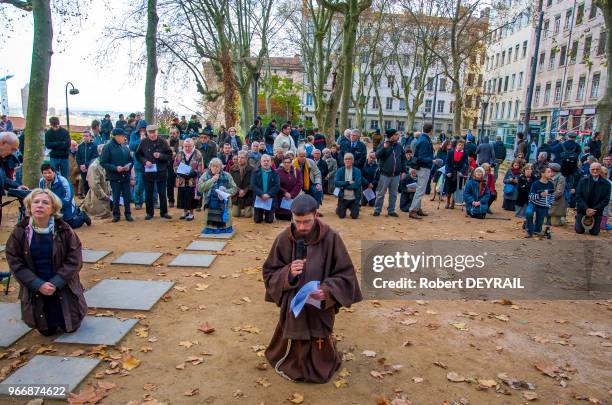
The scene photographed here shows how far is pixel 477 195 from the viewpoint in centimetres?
1156

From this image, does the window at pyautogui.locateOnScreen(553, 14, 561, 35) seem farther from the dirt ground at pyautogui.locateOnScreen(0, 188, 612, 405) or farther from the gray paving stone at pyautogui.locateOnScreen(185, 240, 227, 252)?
the gray paving stone at pyautogui.locateOnScreen(185, 240, 227, 252)

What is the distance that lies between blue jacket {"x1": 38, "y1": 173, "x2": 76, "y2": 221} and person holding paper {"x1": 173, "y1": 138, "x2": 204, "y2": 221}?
2460mm

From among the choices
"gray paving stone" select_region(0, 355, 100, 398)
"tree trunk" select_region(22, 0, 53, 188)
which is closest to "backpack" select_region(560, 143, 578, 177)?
"gray paving stone" select_region(0, 355, 100, 398)

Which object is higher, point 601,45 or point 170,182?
point 601,45

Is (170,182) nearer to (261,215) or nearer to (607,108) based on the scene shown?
(261,215)

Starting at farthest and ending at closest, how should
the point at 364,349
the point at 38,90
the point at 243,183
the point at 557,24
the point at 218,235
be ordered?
the point at 557,24
the point at 243,183
the point at 38,90
the point at 218,235
the point at 364,349

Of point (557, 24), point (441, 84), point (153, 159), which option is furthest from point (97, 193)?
point (441, 84)

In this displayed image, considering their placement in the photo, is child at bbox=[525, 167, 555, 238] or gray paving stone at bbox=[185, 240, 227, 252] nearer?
gray paving stone at bbox=[185, 240, 227, 252]

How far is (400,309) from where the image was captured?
5.72m

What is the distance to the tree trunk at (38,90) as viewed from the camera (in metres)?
9.00

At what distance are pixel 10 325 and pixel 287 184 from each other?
6690 mm

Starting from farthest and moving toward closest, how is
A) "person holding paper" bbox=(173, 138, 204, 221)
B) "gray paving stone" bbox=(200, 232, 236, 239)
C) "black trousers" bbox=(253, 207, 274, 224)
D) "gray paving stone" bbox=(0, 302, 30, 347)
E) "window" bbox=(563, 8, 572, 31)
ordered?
"window" bbox=(563, 8, 572, 31), "black trousers" bbox=(253, 207, 274, 224), "person holding paper" bbox=(173, 138, 204, 221), "gray paving stone" bbox=(200, 232, 236, 239), "gray paving stone" bbox=(0, 302, 30, 347)

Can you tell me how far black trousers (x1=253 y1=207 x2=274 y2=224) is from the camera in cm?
1023

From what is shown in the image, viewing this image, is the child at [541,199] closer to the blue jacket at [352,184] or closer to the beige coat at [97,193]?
the blue jacket at [352,184]
